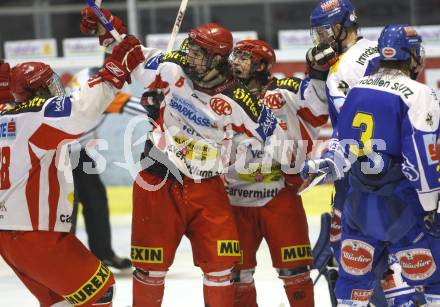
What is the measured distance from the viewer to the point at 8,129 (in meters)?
4.47

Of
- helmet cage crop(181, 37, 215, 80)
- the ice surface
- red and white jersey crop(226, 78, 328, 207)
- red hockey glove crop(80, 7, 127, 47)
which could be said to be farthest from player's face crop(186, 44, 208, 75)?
the ice surface

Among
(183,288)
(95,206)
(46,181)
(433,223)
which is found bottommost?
(183,288)

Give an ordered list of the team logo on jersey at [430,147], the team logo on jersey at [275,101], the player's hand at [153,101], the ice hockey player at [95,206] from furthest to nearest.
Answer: the ice hockey player at [95,206]
the team logo on jersey at [275,101]
the player's hand at [153,101]
the team logo on jersey at [430,147]

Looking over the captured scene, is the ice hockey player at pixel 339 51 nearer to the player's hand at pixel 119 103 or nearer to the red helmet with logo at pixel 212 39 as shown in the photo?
the red helmet with logo at pixel 212 39

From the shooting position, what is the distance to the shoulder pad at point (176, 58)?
479 centimetres

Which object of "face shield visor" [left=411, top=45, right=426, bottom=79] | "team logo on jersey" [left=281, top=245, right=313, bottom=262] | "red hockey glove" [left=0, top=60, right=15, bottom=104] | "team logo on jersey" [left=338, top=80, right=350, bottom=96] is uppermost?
"face shield visor" [left=411, top=45, right=426, bottom=79]

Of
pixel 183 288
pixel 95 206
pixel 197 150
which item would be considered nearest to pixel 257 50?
pixel 197 150

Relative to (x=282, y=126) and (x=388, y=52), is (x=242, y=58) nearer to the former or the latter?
(x=282, y=126)

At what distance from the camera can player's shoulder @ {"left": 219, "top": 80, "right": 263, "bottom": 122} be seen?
4715mm

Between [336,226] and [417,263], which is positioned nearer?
[417,263]

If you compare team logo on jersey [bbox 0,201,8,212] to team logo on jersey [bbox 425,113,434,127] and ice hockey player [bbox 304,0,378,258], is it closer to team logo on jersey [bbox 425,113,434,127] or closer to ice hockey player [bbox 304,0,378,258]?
ice hockey player [bbox 304,0,378,258]

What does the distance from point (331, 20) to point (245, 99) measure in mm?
618

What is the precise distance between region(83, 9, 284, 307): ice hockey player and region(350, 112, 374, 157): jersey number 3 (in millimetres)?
486

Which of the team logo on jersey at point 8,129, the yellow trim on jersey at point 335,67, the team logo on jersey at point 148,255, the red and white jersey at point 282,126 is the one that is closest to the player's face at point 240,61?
the red and white jersey at point 282,126
